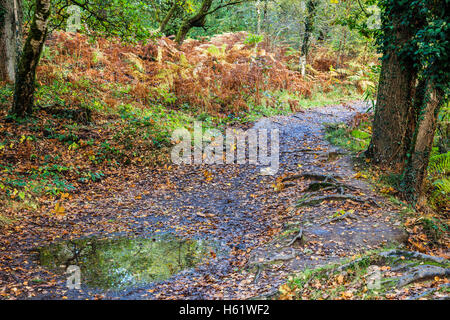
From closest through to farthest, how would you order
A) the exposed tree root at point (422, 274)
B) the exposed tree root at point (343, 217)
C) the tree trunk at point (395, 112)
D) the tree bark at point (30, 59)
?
the exposed tree root at point (422, 274) < the exposed tree root at point (343, 217) < the tree trunk at point (395, 112) < the tree bark at point (30, 59)

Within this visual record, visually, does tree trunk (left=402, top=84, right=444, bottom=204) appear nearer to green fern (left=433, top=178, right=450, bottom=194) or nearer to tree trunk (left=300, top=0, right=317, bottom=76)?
green fern (left=433, top=178, right=450, bottom=194)

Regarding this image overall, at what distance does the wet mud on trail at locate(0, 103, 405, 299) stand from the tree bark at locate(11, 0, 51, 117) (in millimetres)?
3655

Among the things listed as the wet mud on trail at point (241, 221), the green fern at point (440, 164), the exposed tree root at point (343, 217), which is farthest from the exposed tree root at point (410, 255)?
the green fern at point (440, 164)

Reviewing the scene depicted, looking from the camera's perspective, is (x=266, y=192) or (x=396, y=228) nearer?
(x=396, y=228)

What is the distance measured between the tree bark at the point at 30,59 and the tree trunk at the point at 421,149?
8702mm

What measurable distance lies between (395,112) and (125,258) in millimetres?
6170

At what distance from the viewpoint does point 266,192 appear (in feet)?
25.2

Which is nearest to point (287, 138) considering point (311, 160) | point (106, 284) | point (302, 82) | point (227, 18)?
point (311, 160)

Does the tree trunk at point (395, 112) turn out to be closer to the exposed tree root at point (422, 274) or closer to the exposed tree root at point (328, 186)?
the exposed tree root at point (328, 186)

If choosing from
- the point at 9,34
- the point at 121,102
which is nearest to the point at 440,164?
the point at 121,102

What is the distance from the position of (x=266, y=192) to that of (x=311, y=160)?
6.64 ft

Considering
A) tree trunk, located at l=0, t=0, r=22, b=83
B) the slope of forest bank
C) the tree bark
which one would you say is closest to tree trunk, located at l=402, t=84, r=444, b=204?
the slope of forest bank

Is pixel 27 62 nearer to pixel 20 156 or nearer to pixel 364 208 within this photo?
pixel 20 156

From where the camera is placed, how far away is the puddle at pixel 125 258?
4.64m
